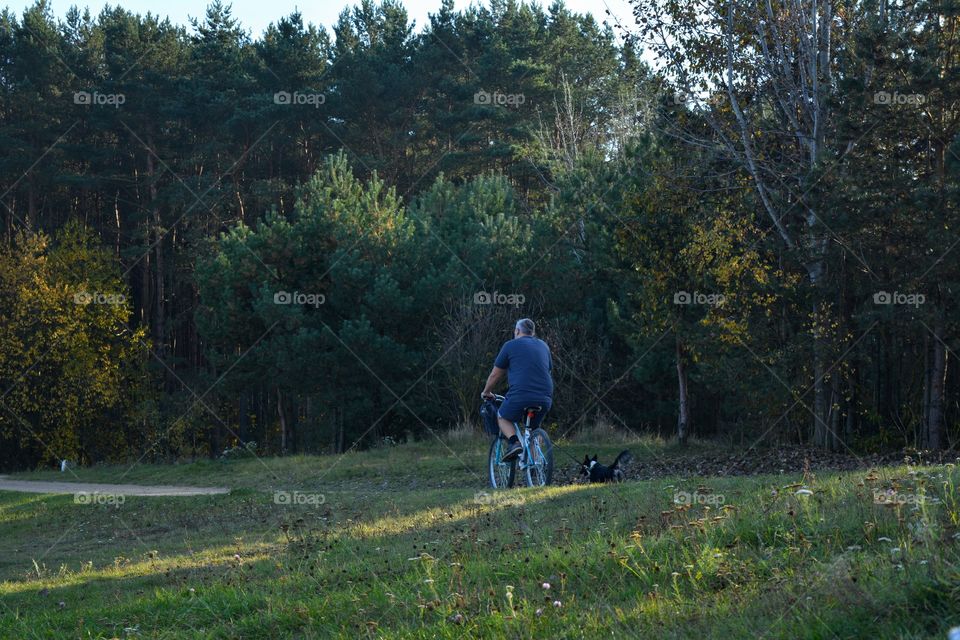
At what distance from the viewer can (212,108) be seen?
1694 inches

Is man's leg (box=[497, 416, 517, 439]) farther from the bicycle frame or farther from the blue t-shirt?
the blue t-shirt

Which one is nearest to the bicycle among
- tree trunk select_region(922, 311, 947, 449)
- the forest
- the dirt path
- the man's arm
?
the man's arm

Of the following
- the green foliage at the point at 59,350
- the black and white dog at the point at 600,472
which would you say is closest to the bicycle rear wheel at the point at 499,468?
the black and white dog at the point at 600,472

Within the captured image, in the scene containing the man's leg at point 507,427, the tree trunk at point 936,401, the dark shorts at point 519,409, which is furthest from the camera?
the tree trunk at point 936,401

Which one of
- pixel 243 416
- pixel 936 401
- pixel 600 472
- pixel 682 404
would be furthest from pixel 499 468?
pixel 243 416

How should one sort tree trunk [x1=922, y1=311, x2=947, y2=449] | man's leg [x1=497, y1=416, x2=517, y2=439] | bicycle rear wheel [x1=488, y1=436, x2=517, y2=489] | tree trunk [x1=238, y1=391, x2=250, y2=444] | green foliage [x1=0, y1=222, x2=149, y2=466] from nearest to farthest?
man's leg [x1=497, y1=416, x2=517, y2=439] → bicycle rear wheel [x1=488, y1=436, x2=517, y2=489] → tree trunk [x1=922, y1=311, x2=947, y2=449] → green foliage [x1=0, y1=222, x2=149, y2=466] → tree trunk [x1=238, y1=391, x2=250, y2=444]

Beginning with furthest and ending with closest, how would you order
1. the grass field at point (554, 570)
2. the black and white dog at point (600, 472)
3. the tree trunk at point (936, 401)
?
1. the tree trunk at point (936, 401)
2. the black and white dog at point (600, 472)
3. the grass field at point (554, 570)

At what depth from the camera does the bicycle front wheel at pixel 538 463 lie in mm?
11945

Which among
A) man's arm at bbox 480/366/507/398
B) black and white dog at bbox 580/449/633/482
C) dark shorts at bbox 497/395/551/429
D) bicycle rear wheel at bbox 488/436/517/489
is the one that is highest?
man's arm at bbox 480/366/507/398

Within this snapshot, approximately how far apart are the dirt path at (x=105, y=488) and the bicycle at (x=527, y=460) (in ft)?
19.9

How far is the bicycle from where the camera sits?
39.0 feet

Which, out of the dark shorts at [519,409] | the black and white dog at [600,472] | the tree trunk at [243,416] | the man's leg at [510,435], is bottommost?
the tree trunk at [243,416]

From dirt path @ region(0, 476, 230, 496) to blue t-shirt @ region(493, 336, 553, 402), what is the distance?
6.74m

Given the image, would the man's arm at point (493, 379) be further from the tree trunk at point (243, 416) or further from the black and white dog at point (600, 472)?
the tree trunk at point (243, 416)
